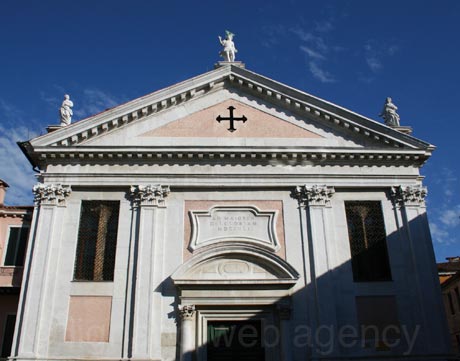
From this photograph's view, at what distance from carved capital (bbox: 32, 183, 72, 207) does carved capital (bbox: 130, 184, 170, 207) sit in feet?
7.93

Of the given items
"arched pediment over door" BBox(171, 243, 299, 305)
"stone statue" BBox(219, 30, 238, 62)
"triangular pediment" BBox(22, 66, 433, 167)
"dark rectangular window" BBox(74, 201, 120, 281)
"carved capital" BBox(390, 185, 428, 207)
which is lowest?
"arched pediment over door" BBox(171, 243, 299, 305)

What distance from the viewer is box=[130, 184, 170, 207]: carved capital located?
1797 cm

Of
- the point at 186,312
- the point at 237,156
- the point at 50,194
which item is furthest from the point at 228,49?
the point at 186,312

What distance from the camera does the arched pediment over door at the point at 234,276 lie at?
54.3 ft

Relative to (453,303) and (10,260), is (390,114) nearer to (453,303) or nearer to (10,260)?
(10,260)

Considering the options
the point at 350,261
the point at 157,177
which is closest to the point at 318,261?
the point at 350,261

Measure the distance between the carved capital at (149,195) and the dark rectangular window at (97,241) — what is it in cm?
75

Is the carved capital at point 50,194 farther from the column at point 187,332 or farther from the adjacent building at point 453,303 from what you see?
the adjacent building at point 453,303

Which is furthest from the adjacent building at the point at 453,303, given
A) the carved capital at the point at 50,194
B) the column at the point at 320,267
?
the carved capital at the point at 50,194

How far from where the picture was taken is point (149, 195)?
59.1 feet

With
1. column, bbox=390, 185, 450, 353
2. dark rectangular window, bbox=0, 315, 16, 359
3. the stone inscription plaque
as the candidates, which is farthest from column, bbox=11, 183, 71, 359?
column, bbox=390, 185, 450, 353

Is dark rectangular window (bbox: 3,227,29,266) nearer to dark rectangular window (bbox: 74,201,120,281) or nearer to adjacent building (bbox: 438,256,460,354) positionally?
dark rectangular window (bbox: 74,201,120,281)

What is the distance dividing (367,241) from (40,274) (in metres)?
11.2

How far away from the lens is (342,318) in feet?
54.5
